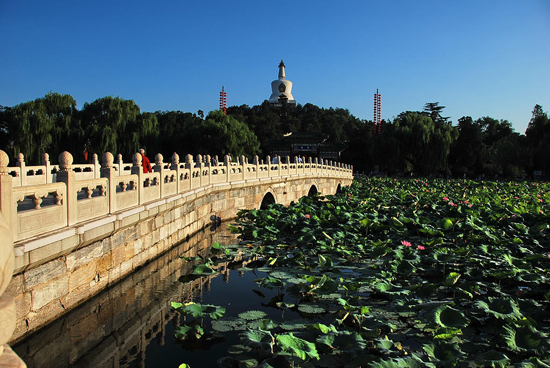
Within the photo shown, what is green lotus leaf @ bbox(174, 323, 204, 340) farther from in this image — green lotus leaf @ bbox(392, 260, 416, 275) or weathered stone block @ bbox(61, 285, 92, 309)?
green lotus leaf @ bbox(392, 260, 416, 275)

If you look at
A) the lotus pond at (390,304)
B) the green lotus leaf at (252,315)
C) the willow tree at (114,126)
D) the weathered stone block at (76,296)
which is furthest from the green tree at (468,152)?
the weathered stone block at (76,296)

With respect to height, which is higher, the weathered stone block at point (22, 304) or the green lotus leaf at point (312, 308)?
the weathered stone block at point (22, 304)

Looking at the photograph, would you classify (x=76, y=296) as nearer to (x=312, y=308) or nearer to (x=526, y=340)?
(x=312, y=308)

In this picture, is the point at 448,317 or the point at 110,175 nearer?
the point at 448,317

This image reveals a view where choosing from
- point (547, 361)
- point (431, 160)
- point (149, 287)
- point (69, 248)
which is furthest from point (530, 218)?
point (431, 160)

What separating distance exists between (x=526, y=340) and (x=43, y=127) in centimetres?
2082

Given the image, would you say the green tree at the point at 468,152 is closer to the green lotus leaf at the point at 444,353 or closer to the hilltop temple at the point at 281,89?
the hilltop temple at the point at 281,89

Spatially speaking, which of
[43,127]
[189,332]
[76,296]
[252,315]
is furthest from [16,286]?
[43,127]

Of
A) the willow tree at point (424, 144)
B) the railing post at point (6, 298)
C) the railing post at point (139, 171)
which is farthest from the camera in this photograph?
the willow tree at point (424, 144)

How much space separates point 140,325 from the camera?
5.26 m

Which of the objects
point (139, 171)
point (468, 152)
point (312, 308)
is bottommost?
point (312, 308)

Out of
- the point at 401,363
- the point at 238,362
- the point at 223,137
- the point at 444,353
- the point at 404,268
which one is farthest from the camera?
the point at 223,137

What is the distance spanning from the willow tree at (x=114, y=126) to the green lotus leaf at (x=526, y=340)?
2128 cm

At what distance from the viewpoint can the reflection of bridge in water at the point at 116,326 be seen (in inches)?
170
